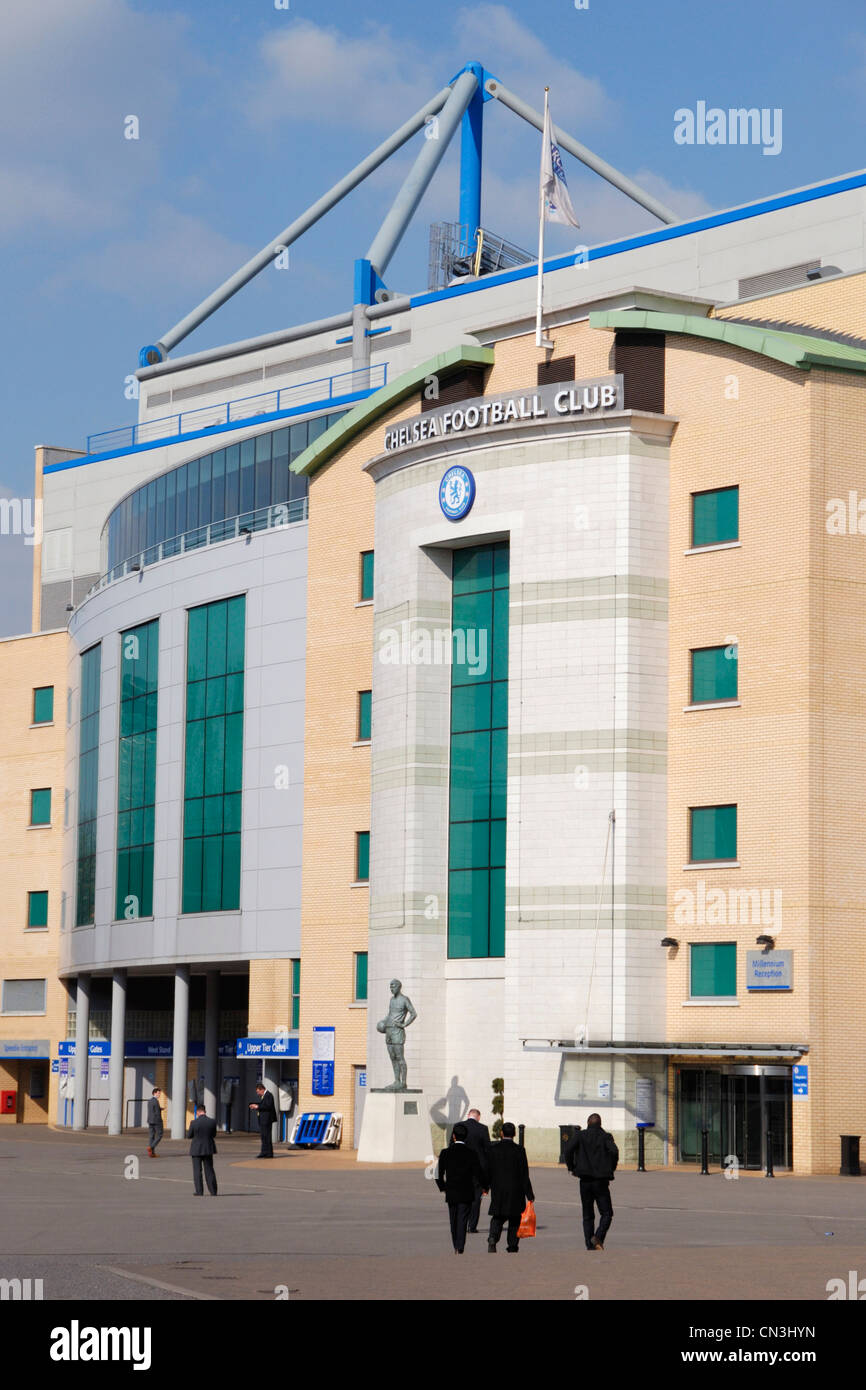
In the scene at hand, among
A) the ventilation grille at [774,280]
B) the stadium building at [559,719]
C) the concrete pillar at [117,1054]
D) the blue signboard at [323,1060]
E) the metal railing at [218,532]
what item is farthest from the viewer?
the concrete pillar at [117,1054]

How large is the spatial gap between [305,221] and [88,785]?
31.1m

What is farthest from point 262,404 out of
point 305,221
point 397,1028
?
point 397,1028

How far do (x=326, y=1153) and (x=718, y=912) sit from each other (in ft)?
42.4

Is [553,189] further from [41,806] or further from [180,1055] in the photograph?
[41,806]

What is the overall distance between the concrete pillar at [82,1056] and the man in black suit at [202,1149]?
124 feet

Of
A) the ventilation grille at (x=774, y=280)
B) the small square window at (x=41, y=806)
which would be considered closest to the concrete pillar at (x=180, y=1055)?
the small square window at (x=41, y=806)

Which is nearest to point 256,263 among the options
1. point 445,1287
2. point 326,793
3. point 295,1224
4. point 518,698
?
point 326,793

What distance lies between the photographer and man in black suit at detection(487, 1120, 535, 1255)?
2102 cm

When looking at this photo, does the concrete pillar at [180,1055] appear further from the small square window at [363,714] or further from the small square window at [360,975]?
the small square window at [363,714]

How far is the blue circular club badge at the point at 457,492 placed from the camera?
4716 cm

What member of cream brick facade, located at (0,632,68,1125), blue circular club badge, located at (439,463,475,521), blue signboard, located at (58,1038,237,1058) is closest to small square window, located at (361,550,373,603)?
blue circular club badge, located at (439,463,475,521)

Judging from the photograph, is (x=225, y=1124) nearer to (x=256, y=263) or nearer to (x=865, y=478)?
(x=865, y=478)

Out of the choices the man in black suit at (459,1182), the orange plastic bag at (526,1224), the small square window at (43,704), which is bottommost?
the orange plastic bag at (526,1224)

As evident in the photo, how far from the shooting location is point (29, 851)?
249 feet
